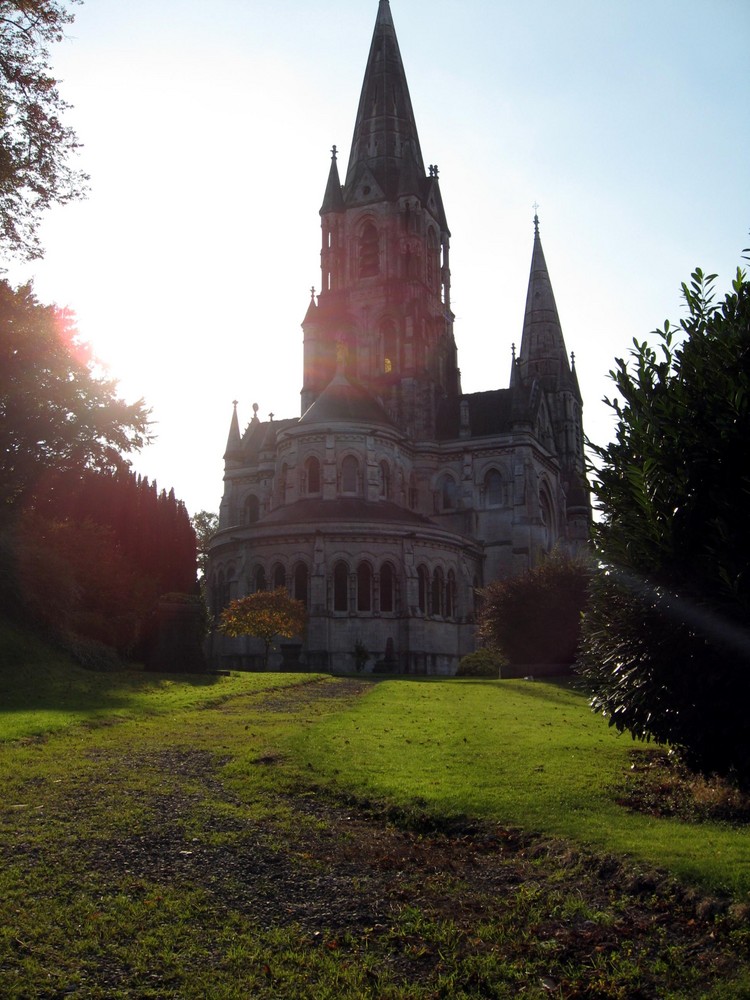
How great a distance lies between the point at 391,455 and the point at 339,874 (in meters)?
46.8

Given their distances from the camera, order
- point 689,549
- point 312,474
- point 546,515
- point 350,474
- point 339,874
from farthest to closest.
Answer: point 546,515 < point 312,474 < point 350,474 < point 689,549 < point 339,874

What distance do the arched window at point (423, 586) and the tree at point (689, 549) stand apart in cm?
3485

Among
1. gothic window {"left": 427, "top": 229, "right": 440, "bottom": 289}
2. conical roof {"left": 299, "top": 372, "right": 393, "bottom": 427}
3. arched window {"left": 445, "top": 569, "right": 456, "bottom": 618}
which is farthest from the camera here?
gothic window {"left": 427, "top": 229, "right": 440, "bottom": 289}

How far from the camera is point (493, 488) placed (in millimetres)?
58500

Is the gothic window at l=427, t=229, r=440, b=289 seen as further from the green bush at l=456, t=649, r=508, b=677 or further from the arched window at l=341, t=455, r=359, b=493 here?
the green bush at l=456, t=649, r=508, b=677

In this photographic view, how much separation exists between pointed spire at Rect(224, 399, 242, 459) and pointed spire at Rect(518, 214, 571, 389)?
22.3m

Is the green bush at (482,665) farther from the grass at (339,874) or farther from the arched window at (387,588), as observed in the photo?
the grass at (339,874)

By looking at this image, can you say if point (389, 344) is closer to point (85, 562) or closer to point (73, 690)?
point (85, 562)

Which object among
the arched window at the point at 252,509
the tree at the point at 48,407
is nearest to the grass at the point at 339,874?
the tree at the point at 48,407

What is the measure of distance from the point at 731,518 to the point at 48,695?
1341 centimetres

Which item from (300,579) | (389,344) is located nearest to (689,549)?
(300,579)

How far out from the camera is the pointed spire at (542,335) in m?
72.0

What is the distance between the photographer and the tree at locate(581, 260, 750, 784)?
371 inches

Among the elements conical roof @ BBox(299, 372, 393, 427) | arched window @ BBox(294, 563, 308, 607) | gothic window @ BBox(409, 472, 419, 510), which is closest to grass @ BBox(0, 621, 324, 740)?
arched window @ BBox(294, 563, 308, 607)
